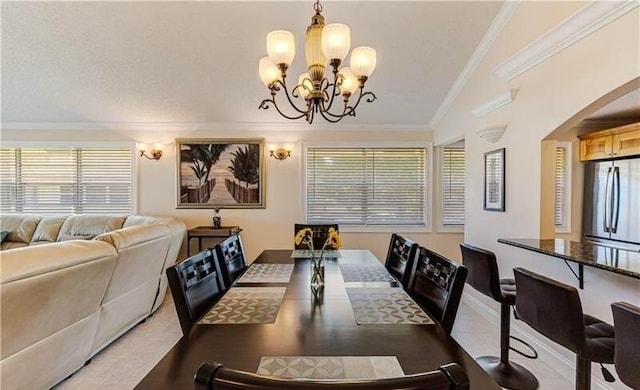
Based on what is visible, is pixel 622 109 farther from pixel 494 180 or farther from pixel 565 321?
pixel 565 321

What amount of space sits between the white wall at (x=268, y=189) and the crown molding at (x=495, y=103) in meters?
1.49

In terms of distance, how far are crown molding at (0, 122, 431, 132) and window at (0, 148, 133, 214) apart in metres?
0.33

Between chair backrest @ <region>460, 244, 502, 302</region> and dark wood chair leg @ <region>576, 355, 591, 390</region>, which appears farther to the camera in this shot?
chair backrest @ <region>460, 244, 502, 302</region>

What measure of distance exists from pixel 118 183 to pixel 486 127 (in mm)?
5039

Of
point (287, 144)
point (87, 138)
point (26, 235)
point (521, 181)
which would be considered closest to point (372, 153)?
point (287, 144)

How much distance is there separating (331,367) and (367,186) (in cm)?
401

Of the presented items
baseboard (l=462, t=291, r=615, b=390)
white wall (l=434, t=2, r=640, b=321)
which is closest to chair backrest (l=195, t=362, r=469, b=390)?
white wall (l=434, t=2, r=640, b=321)

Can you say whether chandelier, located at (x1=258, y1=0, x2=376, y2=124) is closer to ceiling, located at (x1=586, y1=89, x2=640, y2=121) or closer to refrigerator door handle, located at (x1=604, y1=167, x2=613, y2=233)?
ceiling, located at (x1=586, y1=89, x2=640, y2=121)

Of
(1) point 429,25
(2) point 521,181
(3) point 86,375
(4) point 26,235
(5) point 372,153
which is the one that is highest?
(1) point 429,25

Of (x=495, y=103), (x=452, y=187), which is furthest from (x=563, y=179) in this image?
(x=495, y=103)

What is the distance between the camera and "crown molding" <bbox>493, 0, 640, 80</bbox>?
1.88 metres

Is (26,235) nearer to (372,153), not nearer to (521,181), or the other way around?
(372,153)

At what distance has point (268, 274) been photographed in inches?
87.7

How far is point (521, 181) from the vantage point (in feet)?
9.12
